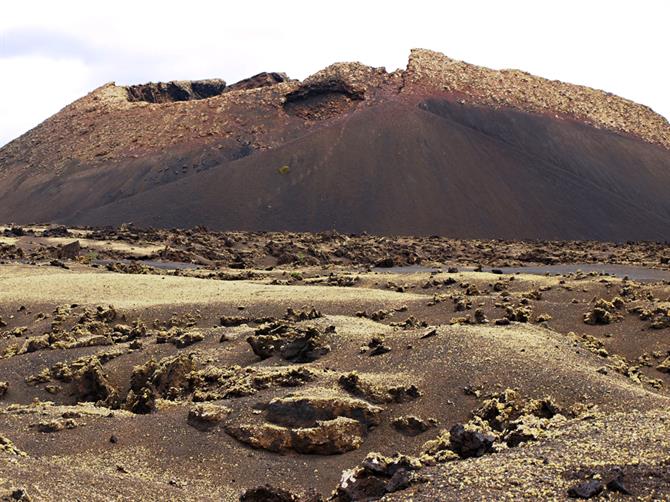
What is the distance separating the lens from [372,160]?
6731 cm

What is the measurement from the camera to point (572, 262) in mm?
40219

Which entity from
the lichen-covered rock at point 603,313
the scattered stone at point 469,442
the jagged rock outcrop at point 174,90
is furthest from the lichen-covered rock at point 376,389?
the jagged rock outcrop at point 174,90

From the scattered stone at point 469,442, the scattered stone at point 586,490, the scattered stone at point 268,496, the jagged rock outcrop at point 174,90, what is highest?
the jagged rock outcrop at point 174,90

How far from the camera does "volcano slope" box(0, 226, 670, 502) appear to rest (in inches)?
335

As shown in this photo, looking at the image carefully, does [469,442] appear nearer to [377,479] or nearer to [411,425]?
[377,479]

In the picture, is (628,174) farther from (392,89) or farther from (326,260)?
(326,260)

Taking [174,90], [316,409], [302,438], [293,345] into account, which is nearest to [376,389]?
[316,409]

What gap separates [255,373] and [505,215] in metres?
49.8

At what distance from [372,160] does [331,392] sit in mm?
55785

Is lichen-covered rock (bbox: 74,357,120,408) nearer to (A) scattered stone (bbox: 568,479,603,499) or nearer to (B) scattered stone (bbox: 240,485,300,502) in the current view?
(B) scattered stone (bbox: 240,485,300,502)

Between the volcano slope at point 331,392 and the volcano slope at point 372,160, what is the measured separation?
36499 mm

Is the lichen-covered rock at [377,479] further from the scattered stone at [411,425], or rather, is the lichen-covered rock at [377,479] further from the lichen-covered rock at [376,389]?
the lichen-covered rock at [376,389]

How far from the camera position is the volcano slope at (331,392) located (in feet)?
27.9

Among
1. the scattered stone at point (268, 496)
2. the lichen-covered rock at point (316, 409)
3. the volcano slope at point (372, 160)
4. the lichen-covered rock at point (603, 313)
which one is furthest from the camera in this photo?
the volcano slope at point (372, 160)
